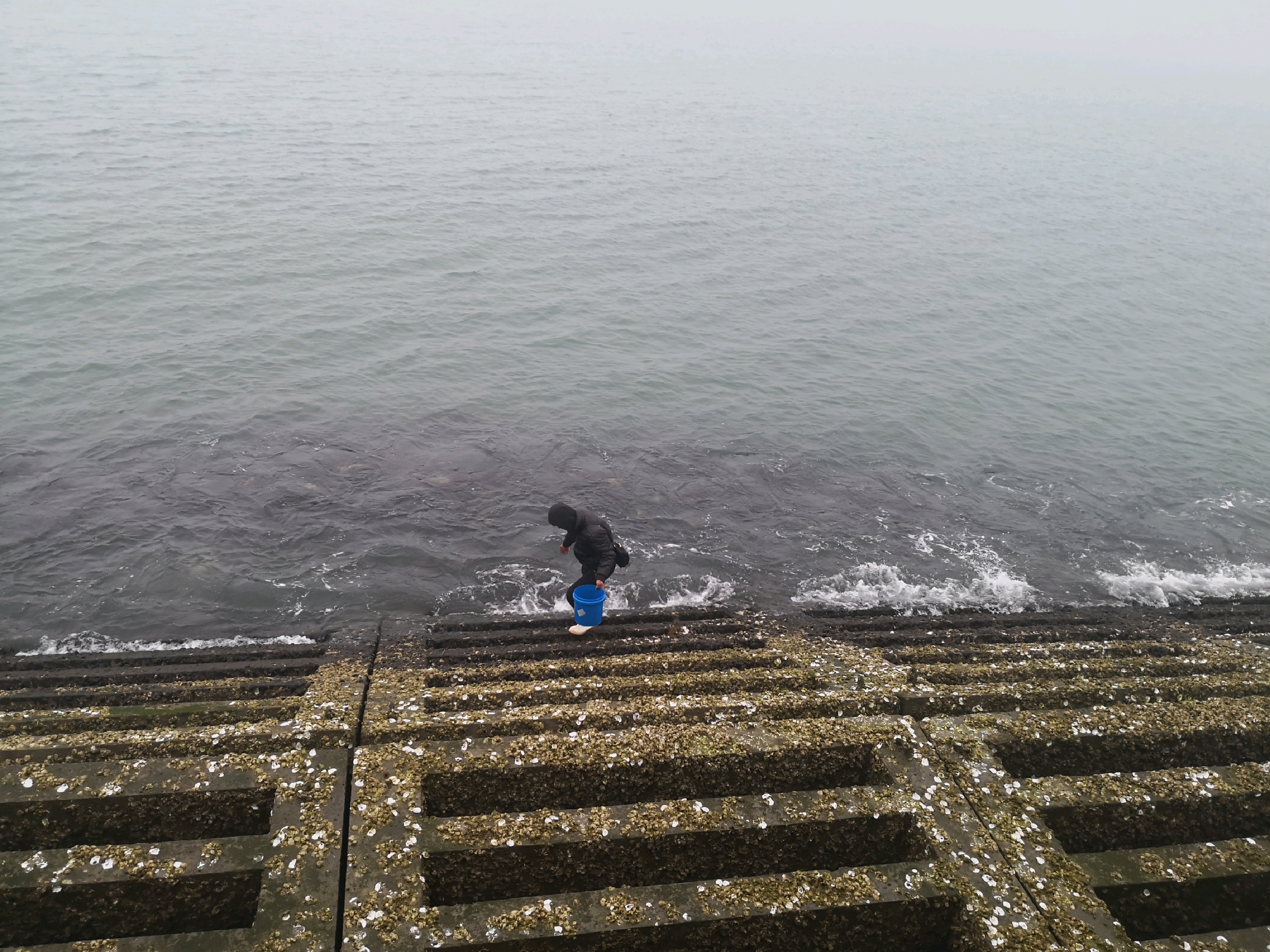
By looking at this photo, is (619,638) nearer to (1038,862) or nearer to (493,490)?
(1038,862)

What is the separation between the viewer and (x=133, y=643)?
11523mm

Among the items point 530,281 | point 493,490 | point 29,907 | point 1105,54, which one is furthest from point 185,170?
point 1105,54

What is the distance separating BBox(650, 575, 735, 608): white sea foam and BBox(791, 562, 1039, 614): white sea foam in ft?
4.05

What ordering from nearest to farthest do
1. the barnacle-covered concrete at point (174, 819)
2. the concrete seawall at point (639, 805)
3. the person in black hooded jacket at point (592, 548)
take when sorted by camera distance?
the barnacle-covered concrete at point (174, 819) < the concrete seawall at point (639, 805) < the person in black hooded jacket at point (592, 548)

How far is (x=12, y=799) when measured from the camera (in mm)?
6539

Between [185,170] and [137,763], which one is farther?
[185,170]

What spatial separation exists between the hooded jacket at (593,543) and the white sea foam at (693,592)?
8.56 feet

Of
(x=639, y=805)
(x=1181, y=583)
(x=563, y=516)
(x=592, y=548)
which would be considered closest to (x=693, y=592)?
(x=592, y=548)

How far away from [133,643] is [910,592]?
40.2 feet

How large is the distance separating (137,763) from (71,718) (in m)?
1.74

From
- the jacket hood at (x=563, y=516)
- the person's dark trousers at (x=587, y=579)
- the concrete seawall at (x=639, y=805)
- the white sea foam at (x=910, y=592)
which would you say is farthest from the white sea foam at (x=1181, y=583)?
the jacket hood at (x=563, y=516)

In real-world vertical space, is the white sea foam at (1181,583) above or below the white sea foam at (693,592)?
below

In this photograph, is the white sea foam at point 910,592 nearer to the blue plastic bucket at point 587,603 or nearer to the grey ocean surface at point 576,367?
the grey ocean surface at point 576,367

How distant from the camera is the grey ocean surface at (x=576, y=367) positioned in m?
14.2
